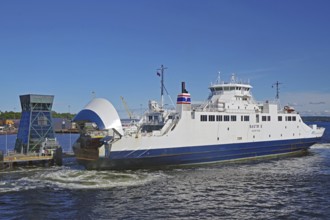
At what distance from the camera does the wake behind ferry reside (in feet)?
92.0

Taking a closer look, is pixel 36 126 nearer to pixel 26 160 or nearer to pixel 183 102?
pixel 26 160

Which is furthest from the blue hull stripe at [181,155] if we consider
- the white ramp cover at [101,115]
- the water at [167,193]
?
the white ramp cover at [101,115]

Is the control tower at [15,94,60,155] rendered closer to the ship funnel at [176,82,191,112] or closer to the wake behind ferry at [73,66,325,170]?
the wake behind ferry at [73,66,325,170]

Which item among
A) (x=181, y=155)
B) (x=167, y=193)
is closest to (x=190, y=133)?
(x=181, y=155)

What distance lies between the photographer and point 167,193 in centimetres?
2105

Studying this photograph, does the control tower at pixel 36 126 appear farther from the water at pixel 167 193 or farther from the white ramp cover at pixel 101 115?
the white ramp cover at pixel 101 115

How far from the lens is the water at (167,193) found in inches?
679

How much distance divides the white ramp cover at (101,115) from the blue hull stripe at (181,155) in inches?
96.5

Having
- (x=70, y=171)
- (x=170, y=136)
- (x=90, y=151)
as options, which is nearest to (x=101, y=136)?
(x=90, y=151)

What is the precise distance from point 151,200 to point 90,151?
10753 millimetres

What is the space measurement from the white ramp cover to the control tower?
5396mm

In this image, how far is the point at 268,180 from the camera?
987 inches

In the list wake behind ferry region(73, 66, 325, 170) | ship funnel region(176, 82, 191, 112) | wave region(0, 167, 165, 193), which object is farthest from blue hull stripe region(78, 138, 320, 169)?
ship funnel region(176, 82, 191, 112)

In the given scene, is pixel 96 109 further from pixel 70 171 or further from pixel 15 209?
pixel 15 209
